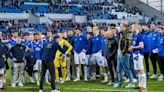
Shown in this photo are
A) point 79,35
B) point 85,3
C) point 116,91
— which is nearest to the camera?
point 116,91

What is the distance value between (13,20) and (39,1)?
8063 millimetres

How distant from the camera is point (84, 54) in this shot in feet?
54.9

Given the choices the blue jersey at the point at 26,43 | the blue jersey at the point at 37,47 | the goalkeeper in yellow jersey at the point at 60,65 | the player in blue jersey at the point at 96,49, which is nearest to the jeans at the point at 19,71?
the blue jersey at the point at 37,47

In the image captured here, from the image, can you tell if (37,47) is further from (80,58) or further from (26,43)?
(80,58)

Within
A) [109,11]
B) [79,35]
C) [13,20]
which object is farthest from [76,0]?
[79,35]

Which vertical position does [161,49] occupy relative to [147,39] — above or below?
below

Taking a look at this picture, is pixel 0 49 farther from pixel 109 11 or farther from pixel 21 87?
pixel 109 11

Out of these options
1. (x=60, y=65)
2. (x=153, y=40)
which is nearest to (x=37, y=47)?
(x=60, y=65)

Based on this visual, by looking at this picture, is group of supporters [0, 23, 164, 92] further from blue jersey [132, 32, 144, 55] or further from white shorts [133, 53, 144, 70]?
white shorts [133, 53, 144, 70]

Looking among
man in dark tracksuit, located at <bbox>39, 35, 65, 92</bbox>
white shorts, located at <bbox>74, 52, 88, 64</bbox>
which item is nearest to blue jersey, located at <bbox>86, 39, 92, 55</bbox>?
white shorts, located at <bbox>74, 52, 88, 64</bbox>

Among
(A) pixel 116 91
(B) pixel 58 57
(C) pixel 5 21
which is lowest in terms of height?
(A) pixel 116 91

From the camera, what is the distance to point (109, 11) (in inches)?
2296

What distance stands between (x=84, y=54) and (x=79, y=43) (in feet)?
1.66

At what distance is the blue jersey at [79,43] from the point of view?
1673 cm
